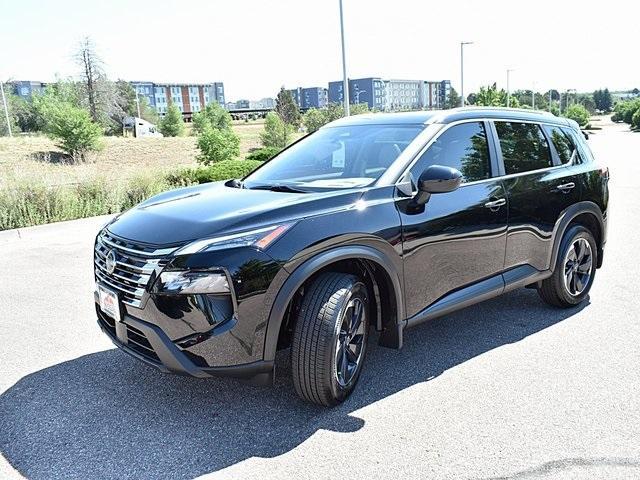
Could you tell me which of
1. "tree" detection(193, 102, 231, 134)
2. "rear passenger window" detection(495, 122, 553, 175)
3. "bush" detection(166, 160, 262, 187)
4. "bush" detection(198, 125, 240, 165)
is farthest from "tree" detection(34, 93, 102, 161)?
"rear passenger window" detection(495, 122, 553, 175)

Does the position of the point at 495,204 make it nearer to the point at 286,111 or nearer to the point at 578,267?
the point at 578,267

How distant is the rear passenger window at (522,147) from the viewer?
4.43 m

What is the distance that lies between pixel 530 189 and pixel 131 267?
3.04 m

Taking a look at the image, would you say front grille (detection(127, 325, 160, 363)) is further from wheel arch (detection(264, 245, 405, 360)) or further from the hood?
wheel arch (detection(264, 245, 405, 360))

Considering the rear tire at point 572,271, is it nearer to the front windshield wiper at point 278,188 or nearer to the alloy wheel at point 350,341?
the alloy wheel at point 350,341

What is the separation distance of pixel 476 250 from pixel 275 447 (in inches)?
77.8

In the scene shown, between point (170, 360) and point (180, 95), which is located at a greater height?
point (180, 95)

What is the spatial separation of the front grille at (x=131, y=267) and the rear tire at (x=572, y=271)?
337 centimetres

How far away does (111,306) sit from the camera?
10.8 feet

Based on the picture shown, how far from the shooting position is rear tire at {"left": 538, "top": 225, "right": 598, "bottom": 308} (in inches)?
191

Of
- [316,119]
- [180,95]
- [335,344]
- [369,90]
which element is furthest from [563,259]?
[180,95]

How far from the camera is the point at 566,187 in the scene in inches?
189

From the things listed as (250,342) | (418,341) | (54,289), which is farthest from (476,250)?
(54,289)

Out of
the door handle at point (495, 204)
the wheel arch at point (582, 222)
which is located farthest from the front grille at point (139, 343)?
the wheel arch at point (582, 222)
